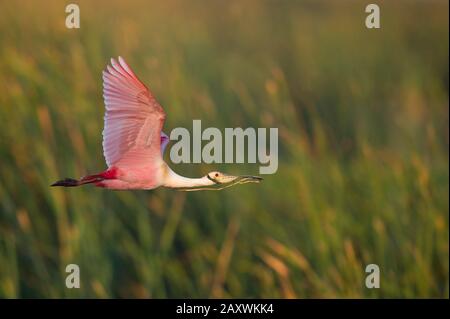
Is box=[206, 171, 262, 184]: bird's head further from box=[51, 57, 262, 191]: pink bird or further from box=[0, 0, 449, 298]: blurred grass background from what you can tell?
box=[0, 0, 449, 298]: blurred grass background

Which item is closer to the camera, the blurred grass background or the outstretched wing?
the outstretched wing

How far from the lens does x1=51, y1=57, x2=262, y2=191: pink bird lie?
808mm

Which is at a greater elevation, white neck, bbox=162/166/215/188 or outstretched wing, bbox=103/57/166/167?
outstretched wing, bbox=103/57/166/167

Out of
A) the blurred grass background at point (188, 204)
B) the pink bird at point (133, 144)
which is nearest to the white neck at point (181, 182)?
the pink bird at point (133, 144)

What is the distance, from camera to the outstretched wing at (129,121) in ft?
2.77

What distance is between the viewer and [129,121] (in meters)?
0.87

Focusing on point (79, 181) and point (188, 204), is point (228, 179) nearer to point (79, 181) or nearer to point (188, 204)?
point (79, 181)

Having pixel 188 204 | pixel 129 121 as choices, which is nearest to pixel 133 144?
pixel 129 121

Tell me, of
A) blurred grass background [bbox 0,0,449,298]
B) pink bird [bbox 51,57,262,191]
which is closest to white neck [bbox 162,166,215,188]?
pink bird [bbox 51,57,262,191]

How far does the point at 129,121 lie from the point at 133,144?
0.08 ft

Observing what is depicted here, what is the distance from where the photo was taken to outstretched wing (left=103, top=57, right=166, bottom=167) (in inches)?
33.3

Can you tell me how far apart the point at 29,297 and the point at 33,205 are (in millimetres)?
279

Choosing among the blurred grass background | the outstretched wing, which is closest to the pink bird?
the outstretched wing

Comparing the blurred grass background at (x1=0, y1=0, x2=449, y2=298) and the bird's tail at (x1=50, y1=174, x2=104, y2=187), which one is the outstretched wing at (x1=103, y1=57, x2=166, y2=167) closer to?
the bird's tail at (x1=50, y1=174, x2=104, y2=187)
